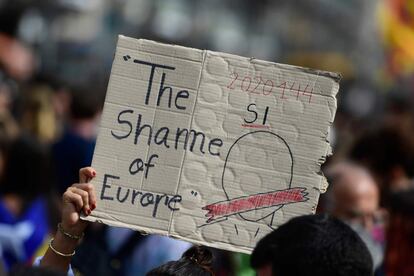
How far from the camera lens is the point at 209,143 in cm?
347

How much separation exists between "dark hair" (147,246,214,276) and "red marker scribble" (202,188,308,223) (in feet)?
0.33

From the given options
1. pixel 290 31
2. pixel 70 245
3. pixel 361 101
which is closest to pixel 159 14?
pixel 361 101

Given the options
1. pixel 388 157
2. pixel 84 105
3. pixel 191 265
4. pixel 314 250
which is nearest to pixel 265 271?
pixel 314 250

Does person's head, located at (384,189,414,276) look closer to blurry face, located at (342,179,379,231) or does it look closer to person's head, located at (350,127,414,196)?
blurry face, located at (342,179,379,231)

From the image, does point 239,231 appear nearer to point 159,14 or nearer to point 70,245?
point 70,245

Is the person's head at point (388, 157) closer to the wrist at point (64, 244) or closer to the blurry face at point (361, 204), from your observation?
the blurry face at point (361, 204)

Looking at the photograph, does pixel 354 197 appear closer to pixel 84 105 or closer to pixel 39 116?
pixel 84 105

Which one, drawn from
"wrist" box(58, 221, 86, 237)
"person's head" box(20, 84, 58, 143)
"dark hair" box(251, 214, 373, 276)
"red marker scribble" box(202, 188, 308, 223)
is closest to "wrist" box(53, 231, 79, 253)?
"wrist" box(58, 221, 86, 237)

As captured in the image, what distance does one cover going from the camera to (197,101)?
11.5 ft

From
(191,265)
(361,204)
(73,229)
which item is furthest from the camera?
(361,204)

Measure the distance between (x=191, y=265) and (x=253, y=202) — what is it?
0.25 m

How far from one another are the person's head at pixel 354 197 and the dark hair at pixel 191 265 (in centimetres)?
210

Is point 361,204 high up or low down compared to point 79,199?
down

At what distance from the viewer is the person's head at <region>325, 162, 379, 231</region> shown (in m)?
5.54
